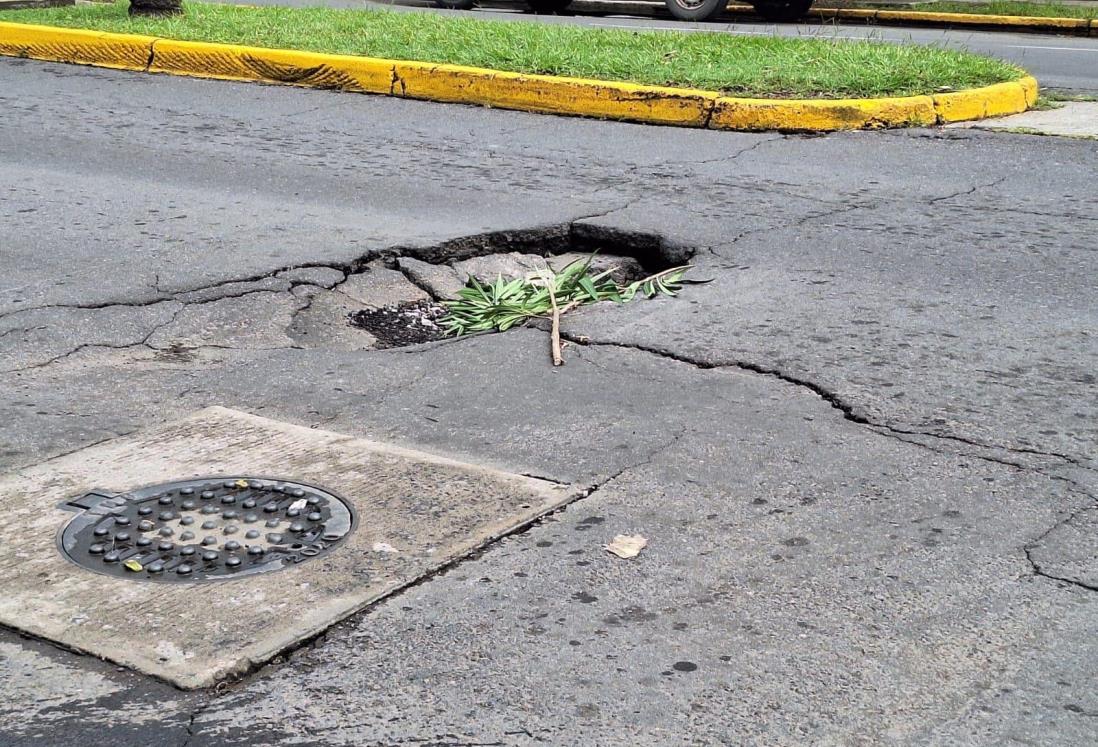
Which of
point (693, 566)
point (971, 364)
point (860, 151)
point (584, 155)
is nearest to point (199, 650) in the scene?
point (693, 566)

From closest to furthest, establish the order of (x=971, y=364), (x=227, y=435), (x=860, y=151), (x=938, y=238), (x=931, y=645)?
(x=931, y=645), (x=227, y=435), (x=971, y=364), (x=938, y=238), (x=860, y=151)

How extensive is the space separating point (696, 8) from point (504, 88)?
8416mm

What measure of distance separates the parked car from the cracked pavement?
8.93m

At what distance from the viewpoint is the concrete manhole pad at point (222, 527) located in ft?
8.97

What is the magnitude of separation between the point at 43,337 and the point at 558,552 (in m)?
2.52

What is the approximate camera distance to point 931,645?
2664 mm

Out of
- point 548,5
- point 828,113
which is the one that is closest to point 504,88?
point 828,113

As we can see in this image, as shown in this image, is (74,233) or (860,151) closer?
(74,233)

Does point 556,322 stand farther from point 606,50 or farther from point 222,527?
point 606,50

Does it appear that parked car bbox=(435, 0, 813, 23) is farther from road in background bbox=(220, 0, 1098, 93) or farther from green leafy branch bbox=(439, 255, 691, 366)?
green leafy branch bbox=(439, 255, 691, 366)

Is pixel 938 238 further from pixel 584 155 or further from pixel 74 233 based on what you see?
pixel 74 233

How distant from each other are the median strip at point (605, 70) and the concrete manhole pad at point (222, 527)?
487 cm

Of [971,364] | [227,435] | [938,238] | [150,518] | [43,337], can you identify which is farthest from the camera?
[938,238]

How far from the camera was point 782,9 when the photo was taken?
17.1 meters
